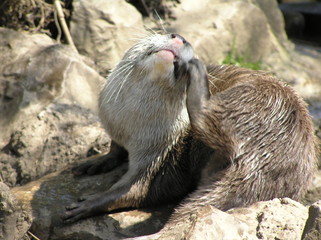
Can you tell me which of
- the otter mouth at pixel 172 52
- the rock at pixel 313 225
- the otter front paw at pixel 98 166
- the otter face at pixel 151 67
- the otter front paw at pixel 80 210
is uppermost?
the otter mouth at pixel 172 52

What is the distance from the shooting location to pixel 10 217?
286 cm

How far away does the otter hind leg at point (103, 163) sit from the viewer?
11.9 ft

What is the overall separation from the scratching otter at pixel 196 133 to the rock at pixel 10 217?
11.4 inches

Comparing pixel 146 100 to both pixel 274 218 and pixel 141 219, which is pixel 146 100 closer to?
pixel 141 219

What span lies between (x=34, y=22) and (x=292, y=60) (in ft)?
9.74

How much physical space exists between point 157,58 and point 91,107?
1686 millimetres

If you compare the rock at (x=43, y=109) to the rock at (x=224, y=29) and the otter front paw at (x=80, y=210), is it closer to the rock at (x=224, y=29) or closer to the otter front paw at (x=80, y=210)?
the otter front paw at (x=80, y=210)

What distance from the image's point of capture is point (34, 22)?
523 centimetres

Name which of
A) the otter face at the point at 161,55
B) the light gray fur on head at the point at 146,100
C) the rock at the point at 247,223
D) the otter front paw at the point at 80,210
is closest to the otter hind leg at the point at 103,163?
the light gray fur on head at the point at 146,100

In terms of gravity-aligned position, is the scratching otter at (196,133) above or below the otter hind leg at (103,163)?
above

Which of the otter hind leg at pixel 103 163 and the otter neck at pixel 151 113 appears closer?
the otter neck at pixel 151 113

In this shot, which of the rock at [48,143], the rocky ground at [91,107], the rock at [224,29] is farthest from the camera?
the rock at [224,29]

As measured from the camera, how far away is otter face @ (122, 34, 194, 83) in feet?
9.61

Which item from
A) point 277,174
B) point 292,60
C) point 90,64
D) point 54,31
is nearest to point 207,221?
point 277,174
